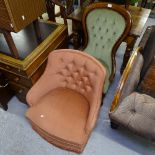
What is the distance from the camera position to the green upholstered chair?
5.83ft

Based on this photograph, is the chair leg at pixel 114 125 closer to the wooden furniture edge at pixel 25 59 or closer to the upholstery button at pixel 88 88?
the upholstery button at pixel 88 88

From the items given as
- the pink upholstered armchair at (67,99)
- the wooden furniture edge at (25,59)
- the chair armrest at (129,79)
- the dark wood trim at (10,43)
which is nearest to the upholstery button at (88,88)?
the pink upholstered armchair at (67,99)

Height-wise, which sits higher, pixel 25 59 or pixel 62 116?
pixel 25 59

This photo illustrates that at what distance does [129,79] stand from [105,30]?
0.69 meters

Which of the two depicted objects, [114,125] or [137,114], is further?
[114,125]

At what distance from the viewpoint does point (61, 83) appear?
1.71 meters

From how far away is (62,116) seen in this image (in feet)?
4.83

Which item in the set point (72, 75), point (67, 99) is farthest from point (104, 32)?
point (67, 99)

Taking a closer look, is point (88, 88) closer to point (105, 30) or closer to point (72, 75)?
point (72, 75)

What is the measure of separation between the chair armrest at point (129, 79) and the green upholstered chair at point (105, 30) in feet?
1.00

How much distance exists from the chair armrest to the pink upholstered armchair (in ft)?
0.47

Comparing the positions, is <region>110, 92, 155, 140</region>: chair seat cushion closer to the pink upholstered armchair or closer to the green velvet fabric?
the pink upholstered armchair

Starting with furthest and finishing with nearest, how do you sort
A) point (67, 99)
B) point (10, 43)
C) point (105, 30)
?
1. point (105, 30)
2. point (67, 99)
3. point (10, 43)

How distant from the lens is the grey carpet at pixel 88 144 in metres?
1.62
